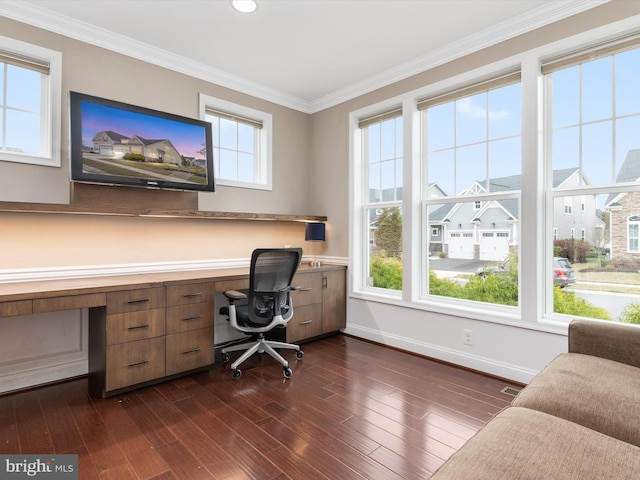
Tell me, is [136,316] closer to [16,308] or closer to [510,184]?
[16,308]

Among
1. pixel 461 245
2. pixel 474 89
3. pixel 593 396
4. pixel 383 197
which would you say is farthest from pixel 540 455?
pixel 383 197

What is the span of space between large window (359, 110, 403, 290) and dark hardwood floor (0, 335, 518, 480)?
1163 mm

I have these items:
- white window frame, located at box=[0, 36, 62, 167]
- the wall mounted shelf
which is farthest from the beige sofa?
white window frame, located at box=[0, 36, 62, 167]

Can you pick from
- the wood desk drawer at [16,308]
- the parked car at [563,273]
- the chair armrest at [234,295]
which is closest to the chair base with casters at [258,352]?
the chair armrest at [234,295]

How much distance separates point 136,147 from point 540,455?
321 centimetres

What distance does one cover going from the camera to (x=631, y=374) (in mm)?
1554

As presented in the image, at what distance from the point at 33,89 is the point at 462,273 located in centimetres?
386

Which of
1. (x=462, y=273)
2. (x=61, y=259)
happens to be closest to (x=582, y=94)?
(x=462, y=273)

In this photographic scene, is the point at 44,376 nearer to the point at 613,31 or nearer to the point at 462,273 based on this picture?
the point at 462,273

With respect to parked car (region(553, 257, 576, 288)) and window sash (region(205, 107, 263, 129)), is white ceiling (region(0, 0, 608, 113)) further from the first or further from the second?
parked car (region(553, 257, 576, 288))

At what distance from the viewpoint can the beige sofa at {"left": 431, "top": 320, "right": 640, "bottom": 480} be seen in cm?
94

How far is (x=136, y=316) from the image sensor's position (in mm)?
2516

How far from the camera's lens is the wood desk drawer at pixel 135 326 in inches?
95.0

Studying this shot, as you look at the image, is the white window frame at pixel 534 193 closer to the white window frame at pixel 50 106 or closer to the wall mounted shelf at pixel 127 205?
the wall mounted shelf at pixel 127 205
